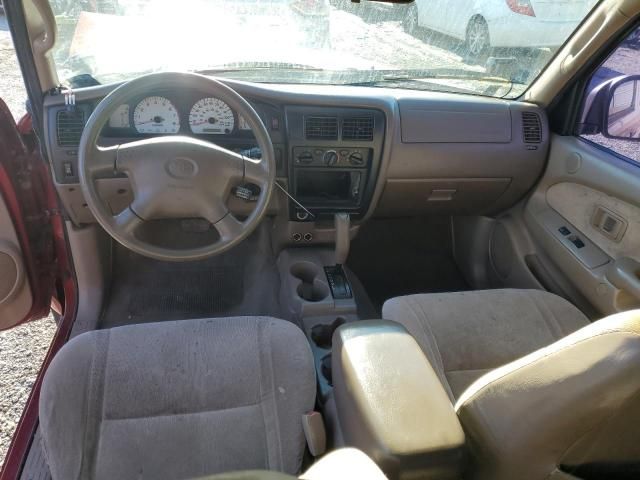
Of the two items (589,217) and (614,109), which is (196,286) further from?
(614,109)

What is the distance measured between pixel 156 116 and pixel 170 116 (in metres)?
0.05

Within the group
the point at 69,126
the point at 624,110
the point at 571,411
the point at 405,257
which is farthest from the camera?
the point at 405,257

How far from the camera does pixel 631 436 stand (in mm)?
850

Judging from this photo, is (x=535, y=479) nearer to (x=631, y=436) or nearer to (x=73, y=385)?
(x=631, y=436)

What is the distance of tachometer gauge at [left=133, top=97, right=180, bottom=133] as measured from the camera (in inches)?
78.2

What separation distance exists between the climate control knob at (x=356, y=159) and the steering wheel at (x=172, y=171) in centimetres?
59

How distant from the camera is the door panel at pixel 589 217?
1.99 meters

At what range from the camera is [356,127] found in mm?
2197

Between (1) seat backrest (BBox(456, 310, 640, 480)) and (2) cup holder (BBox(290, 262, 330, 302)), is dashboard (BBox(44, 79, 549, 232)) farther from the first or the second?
(1) seat backrest (BBox(456, 310, 640, 480))

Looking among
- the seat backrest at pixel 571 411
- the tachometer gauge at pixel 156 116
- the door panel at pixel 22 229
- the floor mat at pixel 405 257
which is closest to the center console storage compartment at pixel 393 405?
the seat backrest at pixel 571 411

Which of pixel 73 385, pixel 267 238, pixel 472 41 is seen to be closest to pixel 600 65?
pixel 472 41

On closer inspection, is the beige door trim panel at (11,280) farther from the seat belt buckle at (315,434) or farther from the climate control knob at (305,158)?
the seat belt buckle at (315,434)

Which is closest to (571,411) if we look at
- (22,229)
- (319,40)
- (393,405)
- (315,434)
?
(393,405)

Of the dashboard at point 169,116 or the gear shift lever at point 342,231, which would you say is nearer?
the dashboard at point 169,116
